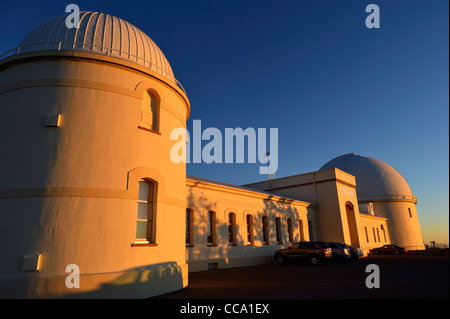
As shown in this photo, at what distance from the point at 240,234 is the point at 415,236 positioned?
38464 millimetres

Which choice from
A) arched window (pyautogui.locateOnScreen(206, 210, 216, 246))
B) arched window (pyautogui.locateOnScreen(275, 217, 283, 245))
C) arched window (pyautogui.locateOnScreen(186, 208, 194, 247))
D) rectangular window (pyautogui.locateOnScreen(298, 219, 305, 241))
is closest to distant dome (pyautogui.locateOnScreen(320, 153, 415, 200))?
→ rectangular window (pyautogui.locateOnScreen(298, 219, 305, 241))

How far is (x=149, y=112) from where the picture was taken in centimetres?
1120

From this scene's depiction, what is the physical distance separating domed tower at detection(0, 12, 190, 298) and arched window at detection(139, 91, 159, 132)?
4 centimetres

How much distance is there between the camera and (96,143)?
939cm

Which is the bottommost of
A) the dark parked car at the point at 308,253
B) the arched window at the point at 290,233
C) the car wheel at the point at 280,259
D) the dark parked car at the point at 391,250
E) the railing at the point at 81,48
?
the dark parked car at the point at 391,250

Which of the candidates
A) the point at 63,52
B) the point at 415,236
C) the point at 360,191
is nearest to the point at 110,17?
the point at 63,52

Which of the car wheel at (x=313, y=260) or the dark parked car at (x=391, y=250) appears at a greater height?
the car wheel at (x=313, y=260)

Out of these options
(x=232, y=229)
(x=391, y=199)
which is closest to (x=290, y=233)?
(x=232, y=229)

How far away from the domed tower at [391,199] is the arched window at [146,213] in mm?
41592

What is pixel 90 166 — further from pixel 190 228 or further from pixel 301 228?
pixel 301 228

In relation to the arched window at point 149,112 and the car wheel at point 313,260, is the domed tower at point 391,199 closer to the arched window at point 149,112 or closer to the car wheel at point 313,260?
the car wheel at point 313,260

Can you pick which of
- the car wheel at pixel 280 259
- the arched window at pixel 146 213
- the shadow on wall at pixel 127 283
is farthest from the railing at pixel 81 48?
the car wheel at pixel 280 259

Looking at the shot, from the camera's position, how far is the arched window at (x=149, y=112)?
1095cm

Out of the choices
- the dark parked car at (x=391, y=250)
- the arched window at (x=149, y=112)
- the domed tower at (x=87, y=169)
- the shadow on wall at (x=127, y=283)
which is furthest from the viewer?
the dark parked car at (x=391, y=250)
